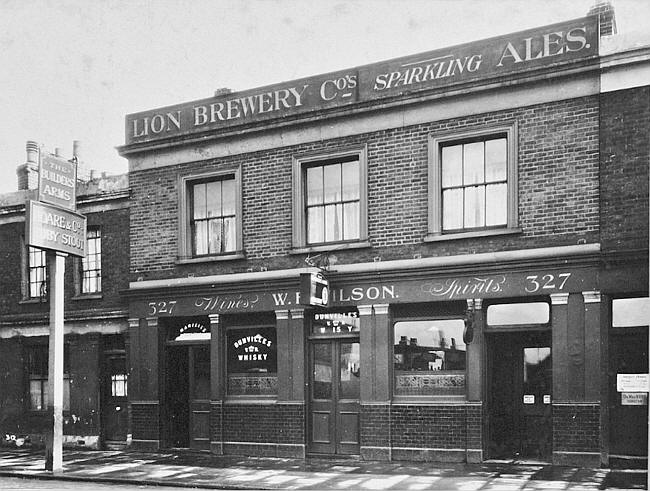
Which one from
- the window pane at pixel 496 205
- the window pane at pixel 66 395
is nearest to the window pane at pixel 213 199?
the window pane at pixel 66 395

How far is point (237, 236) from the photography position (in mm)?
16281

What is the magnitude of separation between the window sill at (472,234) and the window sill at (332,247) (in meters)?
1.25

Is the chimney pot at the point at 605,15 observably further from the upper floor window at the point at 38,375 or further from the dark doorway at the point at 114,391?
the upper floor window at the point at 38,375

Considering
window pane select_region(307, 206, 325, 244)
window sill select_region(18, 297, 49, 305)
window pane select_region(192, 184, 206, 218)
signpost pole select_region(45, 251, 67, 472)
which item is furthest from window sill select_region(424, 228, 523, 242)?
window sill select_region(18, 297, 49, 305)

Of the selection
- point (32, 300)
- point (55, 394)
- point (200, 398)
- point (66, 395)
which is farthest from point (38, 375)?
point (55, 394)

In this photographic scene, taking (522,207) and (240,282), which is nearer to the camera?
(522,207)

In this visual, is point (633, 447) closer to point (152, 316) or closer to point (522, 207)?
point (522, 207)

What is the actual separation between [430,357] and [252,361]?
3.77m

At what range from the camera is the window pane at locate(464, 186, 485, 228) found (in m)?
14.0

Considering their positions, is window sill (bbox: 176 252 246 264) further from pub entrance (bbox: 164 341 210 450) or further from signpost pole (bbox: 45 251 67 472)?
signpost pole (bbox: 45 251 67 472)

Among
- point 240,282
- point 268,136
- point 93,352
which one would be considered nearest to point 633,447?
point 240,282

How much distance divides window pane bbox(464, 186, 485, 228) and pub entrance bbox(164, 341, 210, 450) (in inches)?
244

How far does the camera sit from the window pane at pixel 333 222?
50.1 feet

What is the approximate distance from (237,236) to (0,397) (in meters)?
7.87
